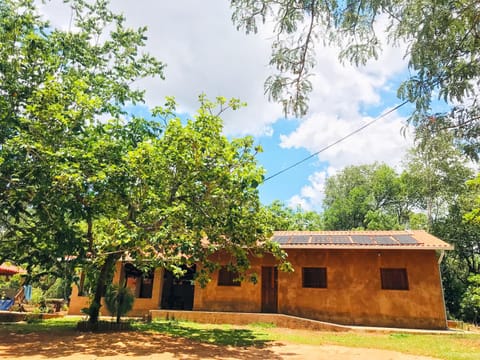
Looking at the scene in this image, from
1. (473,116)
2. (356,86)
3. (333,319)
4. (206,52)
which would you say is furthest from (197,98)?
(333,319)

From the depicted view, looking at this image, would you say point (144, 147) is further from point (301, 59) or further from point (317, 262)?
point (317, 262)

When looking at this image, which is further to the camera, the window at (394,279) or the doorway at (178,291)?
the doorway at (178,291)

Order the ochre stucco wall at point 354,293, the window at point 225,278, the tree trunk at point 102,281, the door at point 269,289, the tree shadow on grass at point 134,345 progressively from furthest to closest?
the window at point 225,278
the door at point 269,289
the ochre stucco wall at point 354,293
the tree trunk at point 102,281
the tree shadow on grass at point 134,345

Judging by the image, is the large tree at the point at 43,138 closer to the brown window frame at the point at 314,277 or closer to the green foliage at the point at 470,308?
the brown window frame at the point at 314,277

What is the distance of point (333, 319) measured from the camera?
12789mm

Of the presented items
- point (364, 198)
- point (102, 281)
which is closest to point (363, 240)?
point (102, 281)

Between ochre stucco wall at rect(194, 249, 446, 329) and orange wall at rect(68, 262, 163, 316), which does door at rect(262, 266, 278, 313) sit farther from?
orange wall at rect(68, 262, 163, 316)

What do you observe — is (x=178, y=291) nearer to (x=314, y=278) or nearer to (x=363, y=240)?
(x=314, y=278)

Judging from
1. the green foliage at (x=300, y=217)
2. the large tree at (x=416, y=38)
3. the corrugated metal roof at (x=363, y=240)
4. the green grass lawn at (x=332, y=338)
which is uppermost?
the green foliage at (x=300, y=217)

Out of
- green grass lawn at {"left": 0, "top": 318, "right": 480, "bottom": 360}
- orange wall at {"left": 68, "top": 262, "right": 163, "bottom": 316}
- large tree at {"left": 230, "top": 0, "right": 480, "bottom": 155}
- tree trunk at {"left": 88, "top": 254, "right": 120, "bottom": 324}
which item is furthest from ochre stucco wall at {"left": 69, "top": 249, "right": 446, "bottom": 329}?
large tree at {"left": 230, "top": 0, "right": 480, "bottom": 155}

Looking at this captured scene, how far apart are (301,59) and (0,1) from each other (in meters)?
11.9

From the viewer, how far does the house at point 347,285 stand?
12.3 metres

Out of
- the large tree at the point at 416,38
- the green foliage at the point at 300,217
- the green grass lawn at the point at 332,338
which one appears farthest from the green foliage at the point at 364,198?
the large tree at the point at 416,38

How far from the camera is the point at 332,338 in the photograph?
996 cm
